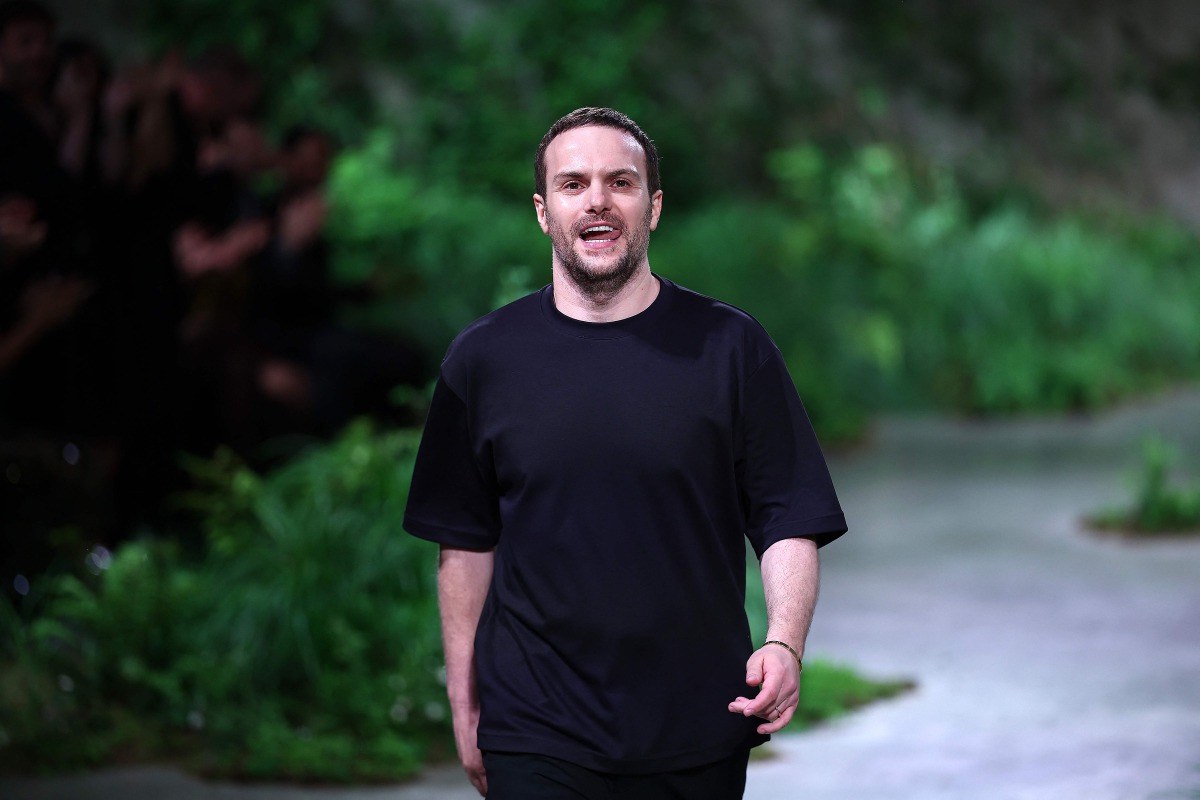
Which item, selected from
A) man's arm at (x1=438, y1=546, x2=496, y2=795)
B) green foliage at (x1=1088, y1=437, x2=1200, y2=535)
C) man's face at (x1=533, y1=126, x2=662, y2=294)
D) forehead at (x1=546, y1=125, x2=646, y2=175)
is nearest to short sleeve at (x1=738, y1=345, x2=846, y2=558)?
man's face at (x1=533, y1=126, x2=662, y2=294)

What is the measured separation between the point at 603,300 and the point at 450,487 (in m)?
0.44

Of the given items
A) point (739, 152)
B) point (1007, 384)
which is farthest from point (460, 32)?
point (1007, 384)

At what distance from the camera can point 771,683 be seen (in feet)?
9.25

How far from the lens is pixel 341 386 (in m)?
9.72

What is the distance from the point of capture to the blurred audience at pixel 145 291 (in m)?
7.46

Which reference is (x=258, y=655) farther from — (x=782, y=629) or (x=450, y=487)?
(x=782, y=629)

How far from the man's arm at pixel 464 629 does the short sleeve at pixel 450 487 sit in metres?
0.03

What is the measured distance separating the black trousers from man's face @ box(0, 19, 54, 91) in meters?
5.31

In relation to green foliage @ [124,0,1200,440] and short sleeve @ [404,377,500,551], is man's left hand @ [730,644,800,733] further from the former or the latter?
green foliage @ [124,0,1200,440]

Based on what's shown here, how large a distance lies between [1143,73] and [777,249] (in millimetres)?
7180

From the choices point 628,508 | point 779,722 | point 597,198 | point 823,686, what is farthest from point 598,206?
point 823,686

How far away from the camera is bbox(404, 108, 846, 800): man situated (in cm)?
288

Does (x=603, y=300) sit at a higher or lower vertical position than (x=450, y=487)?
higher

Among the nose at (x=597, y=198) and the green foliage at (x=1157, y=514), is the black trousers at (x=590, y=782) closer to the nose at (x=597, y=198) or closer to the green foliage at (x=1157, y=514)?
the nose at (x=597, y=198)
